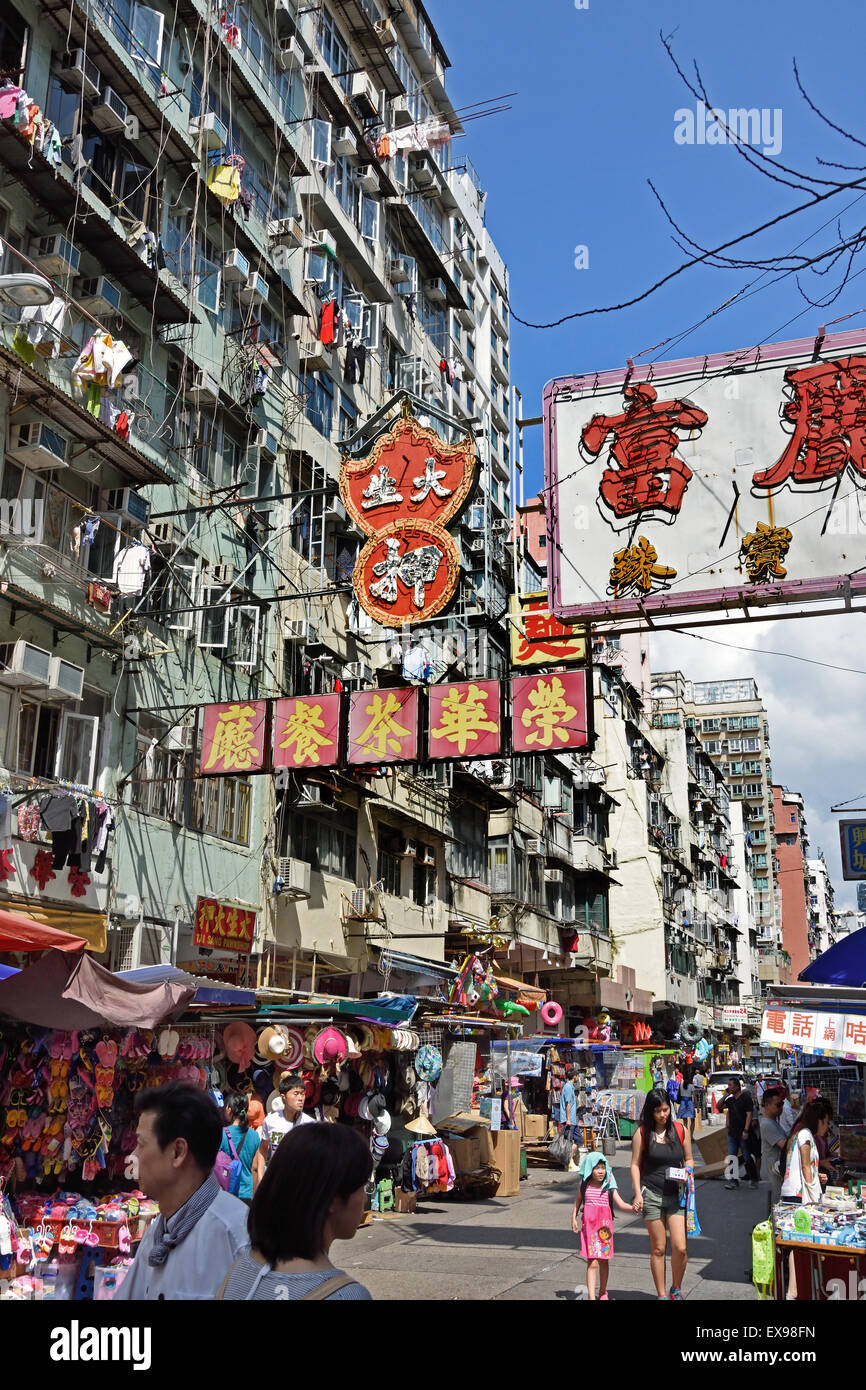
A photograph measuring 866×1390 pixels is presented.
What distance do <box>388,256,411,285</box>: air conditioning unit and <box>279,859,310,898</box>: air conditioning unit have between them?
54.5 feet

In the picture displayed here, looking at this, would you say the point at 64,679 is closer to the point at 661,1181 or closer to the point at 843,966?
the point at 661,1181

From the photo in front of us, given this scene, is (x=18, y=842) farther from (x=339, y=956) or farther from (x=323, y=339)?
(x=323, y=339)

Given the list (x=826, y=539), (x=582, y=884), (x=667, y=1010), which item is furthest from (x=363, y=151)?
(x=667, y=1010)

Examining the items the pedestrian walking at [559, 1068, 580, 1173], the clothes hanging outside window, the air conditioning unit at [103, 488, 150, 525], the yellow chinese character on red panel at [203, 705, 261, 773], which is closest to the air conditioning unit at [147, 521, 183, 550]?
the air conditioning unit at [103, 488, 150, 525]

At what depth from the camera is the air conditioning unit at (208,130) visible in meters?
20.0

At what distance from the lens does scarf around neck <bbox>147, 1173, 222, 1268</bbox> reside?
11.2ft

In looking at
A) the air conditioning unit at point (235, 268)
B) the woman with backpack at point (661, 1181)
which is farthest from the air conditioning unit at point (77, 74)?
A: the woman with backpack at point (661, 1181)

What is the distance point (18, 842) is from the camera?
14.1 m

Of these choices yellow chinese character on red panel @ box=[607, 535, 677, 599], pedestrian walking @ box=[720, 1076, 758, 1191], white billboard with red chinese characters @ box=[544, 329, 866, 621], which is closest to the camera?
white billboard with red chinese characters @ box=[544, 329, 866, 621]

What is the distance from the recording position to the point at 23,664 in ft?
46.9

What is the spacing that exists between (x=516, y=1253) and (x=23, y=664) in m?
9.10

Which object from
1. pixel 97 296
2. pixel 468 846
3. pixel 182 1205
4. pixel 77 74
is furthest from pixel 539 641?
pixel 468 846

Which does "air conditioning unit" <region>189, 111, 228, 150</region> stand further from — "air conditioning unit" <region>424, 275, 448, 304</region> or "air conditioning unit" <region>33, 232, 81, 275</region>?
"air conditioning unit" <region>424, 275, 448, 304</region>
